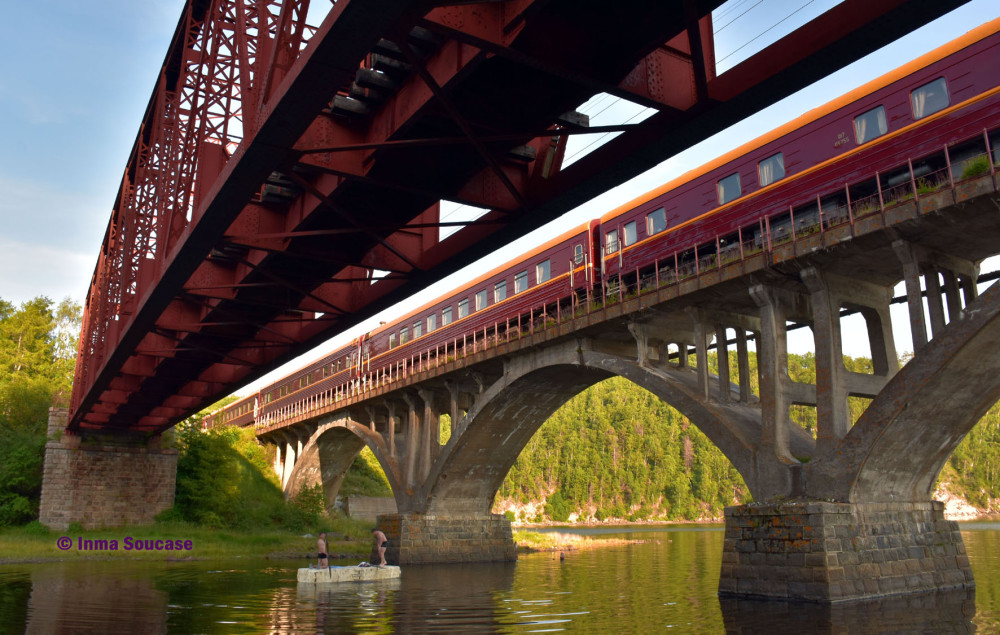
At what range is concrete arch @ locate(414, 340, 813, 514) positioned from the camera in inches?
729

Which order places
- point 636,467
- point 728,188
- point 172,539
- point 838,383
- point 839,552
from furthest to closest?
point 636,467 → point 172,539 → point 728,188 → point 838,383 → point 839,552

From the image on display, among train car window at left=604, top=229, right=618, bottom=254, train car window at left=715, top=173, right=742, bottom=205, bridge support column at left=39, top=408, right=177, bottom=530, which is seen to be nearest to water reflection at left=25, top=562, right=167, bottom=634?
bridge support column at left=39, top=408, right=177, bottom=530

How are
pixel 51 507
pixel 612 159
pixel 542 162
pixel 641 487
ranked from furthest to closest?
pixel 641 487 → pixel 51 507 → pixel 542 162 → pixel 612 159

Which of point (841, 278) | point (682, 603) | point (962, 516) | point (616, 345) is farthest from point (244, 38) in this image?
point (962, 516)

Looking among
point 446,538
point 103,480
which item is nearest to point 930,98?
point 446,538

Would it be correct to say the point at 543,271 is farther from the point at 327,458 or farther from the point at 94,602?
the point at 327,458

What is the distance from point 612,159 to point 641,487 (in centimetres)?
9013

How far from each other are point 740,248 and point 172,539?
2971 cm

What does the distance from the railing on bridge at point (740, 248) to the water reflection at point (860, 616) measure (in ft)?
24.4

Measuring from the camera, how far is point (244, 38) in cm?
937

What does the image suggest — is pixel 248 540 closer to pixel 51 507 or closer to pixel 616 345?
pixel 51 507

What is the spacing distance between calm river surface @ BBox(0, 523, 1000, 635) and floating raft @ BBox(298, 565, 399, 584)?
0.29 metres

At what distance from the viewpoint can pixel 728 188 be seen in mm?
20578

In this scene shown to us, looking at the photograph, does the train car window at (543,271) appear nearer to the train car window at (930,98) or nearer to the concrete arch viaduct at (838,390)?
the concrete arch viaduct at (838,390)
